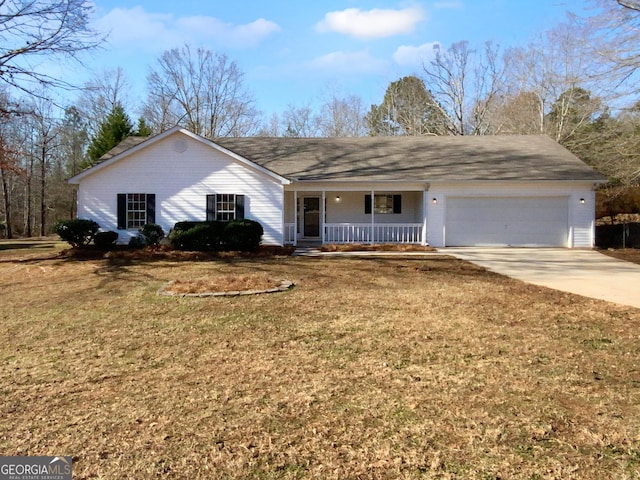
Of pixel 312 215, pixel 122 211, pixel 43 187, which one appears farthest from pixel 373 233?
pixel 43 187

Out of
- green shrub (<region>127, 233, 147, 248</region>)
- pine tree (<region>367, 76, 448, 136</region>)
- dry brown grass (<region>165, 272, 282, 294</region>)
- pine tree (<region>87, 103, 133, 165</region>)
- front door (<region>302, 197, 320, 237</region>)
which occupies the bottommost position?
dry brown grass (<region>165, 272, 282, 294</region>)

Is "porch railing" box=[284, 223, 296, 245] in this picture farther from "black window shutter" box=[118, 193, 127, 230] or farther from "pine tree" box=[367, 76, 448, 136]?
"pine tree" box=[367, 76, 448, 136]

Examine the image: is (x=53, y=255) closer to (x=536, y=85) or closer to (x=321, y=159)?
(x=321, y=159)

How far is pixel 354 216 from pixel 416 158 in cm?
377

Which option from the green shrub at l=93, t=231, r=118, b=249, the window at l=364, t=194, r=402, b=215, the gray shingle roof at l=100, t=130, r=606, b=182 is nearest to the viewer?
the green shrub at l=93, t=231, r=118, b=249

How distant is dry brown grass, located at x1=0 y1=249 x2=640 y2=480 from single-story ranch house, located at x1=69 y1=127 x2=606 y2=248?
889 centimetres

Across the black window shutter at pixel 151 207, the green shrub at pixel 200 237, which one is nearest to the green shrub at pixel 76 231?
the black window shutter at pixel 151 207

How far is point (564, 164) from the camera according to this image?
17688mm

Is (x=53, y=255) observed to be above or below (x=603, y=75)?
below

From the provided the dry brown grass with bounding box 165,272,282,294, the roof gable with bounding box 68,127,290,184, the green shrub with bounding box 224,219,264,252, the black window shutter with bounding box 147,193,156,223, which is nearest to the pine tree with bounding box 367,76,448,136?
the roof gable with bounding box 68,127,290,184

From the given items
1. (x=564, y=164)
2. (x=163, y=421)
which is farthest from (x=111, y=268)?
(x=564, y=164)

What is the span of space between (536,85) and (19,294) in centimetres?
3393

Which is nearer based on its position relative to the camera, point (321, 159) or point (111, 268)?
point (111, 268)

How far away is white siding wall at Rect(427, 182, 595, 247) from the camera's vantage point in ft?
54.3
